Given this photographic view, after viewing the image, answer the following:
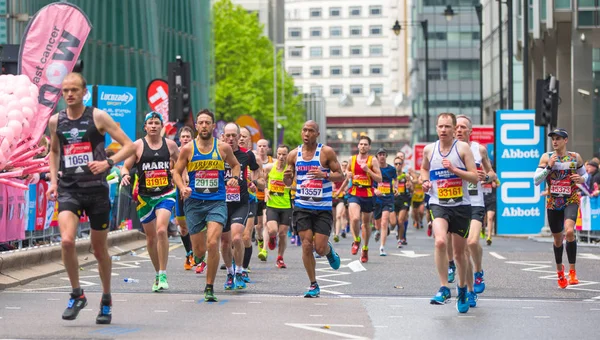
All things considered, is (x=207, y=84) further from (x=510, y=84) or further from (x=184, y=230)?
(x=184, y=230)

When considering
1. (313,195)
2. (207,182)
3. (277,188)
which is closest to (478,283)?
(313,195)

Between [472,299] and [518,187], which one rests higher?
[518,187]

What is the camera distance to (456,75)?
358ft

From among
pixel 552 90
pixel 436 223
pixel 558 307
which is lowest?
pixel 558 307

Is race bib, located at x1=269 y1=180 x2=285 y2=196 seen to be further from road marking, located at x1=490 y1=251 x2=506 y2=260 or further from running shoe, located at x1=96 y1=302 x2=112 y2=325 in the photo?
running shoe, located at x1=96 y1=302 x2=112 y2=325

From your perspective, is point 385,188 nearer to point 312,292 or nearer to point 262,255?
point 262,255

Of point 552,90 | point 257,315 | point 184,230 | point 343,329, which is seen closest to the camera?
point 343,329

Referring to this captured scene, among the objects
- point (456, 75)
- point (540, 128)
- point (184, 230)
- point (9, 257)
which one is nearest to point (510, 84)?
point (540, 128)

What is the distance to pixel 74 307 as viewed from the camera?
957 cm

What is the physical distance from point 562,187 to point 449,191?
3.74m

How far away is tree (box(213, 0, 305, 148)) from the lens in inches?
2601


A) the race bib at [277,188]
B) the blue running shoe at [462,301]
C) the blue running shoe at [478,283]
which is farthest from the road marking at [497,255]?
the blue running shoe at [462,301]

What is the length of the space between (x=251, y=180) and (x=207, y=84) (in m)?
43.9

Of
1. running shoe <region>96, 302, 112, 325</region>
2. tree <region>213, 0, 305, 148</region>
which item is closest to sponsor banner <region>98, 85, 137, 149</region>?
running shoe <region>96, 302, 112, 325</region>
